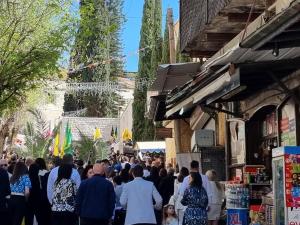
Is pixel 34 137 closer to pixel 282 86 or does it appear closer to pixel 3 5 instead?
pixel 3 5

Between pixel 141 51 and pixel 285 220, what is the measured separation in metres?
39.0

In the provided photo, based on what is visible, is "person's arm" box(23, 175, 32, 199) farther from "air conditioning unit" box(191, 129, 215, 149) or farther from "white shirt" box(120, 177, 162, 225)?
"air conditioning unit" box(191, 129, 215, 149)

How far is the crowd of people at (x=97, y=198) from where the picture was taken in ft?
33.1

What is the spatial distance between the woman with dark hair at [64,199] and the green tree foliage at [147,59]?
94.7 feet

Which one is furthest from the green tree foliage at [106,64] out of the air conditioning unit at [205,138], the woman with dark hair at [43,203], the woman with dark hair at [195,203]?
the woman with dark hair at [195,203]

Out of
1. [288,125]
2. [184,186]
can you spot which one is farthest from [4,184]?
[288,125]

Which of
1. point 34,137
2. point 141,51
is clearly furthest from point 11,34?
point 141,51

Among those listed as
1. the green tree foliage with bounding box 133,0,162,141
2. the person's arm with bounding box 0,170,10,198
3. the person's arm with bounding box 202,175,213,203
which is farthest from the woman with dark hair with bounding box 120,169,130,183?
the green tree foliage with bounding box 133,0,162,141

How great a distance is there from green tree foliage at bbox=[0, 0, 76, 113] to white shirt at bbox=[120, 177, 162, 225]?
29.9 ft

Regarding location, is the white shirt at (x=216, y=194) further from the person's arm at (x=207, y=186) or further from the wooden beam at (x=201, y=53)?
the wooden beam at (x=201, y=53)

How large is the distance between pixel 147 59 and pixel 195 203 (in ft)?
117

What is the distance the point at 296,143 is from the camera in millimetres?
11766

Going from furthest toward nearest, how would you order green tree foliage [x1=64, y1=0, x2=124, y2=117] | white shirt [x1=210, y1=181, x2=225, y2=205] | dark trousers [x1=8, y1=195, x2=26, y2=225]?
green tree foliage [x1=64, y1=0, x2=124, y2=117] < dark trousers [x1=8, y1=195, x2=26, y2=225] < white shirt [x1=210, y1=181, x2=225, y2=205]

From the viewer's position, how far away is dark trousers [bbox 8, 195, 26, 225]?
1380cm
